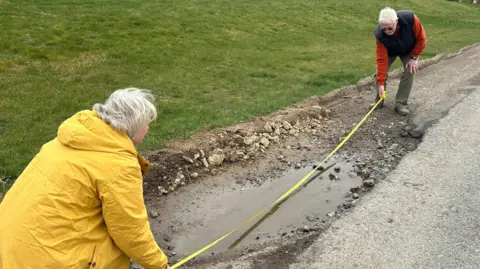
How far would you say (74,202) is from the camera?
8.30 ft

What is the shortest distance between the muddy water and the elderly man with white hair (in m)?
2.56

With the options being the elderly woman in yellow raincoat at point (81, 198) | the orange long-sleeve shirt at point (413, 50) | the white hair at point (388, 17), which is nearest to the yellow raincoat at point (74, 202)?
the elderly woman in yellow raincoat at point (81, 198)

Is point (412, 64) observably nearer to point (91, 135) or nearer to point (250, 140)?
point (250, 140)

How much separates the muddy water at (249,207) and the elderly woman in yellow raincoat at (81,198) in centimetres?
191

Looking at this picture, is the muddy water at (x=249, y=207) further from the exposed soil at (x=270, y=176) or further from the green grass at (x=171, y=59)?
the green grass at (x=171, y=59)

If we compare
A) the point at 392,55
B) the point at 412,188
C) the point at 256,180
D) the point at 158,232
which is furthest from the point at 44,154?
the point at 392,55

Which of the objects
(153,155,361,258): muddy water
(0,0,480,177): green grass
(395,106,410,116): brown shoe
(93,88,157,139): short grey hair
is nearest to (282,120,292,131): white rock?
(0,0,480,177): green grass

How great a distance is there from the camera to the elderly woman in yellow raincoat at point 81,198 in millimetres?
2498

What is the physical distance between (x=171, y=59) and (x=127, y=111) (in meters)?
9.20

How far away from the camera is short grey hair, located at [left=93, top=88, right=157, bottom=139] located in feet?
8.79

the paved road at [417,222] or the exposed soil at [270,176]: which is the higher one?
the paved road at [417,222]

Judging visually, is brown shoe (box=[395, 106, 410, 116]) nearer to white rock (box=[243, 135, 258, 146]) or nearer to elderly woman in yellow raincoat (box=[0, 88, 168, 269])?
white rock (box=[243, 135, 258, 146])

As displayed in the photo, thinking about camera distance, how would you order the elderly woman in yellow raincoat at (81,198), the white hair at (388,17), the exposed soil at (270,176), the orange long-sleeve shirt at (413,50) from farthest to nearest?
the orange long-sleeve shirt at (413,50) → the white hair at (388,17) → the exposed soil at (270,176) → the elderly woman in yellow raincoat at (81,198)

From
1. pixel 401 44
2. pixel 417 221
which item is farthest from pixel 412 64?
pixel 417 221
